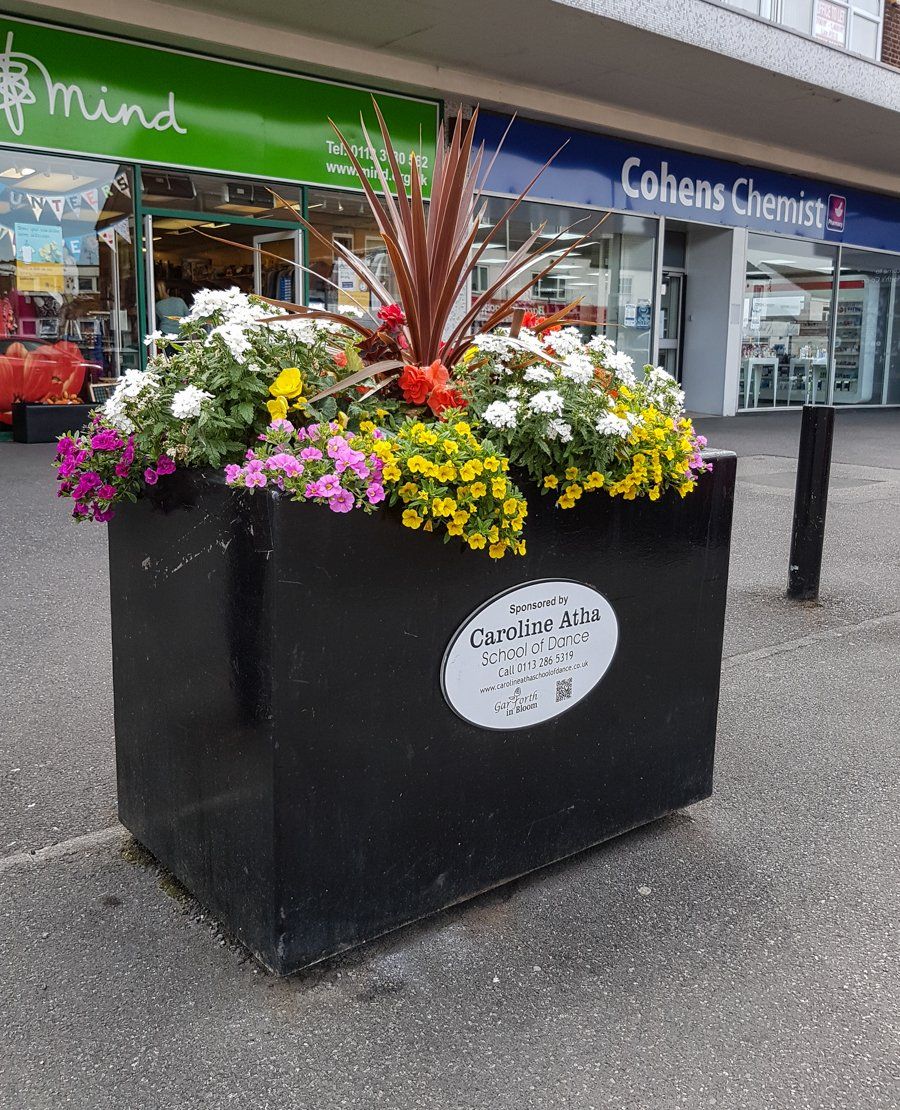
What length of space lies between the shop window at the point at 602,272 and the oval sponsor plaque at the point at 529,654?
41.3 ft

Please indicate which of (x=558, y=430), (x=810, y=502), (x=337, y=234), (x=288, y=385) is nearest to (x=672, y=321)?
(x=337, y=234)

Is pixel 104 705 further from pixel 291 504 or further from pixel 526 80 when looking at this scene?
pixel 526 80

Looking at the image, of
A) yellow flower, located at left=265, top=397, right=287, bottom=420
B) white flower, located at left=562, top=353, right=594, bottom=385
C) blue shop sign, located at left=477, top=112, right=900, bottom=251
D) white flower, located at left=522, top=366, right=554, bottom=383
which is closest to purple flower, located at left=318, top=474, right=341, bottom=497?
yellow flower, located at left=265, top=397, right=287, bottom=420

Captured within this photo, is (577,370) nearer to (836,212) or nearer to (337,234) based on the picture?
(337,234)

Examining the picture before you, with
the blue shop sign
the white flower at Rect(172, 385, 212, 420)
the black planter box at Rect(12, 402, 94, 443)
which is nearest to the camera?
the white flower at Rect(172, 385, 212, 420)

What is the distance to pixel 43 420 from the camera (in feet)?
36.0

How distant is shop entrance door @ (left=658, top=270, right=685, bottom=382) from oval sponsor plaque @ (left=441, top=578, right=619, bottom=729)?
15.8 metres

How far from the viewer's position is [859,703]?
449 centimetres

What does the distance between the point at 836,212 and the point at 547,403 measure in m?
19.1

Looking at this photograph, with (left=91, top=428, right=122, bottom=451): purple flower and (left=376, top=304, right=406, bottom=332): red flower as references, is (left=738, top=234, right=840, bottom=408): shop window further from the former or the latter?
(left=91, top=428, right=122, bottom=451): purple flower

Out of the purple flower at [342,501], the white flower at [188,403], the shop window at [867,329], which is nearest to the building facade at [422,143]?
the shop window at [867,329]

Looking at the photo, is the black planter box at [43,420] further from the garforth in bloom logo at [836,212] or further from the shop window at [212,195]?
the garforth in bloom logo at [836,212]

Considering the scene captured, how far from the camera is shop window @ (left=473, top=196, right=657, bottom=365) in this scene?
1513cm

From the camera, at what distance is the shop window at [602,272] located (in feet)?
49.6
